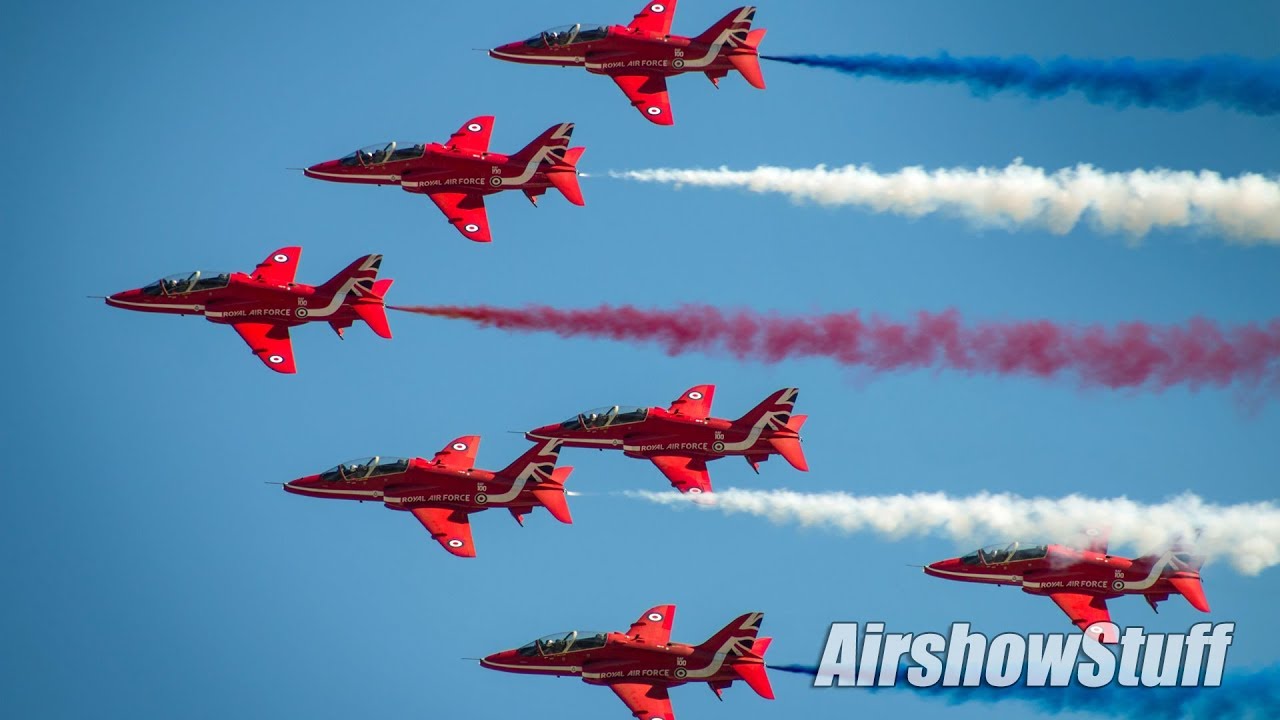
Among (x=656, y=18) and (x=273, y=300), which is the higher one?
(x=656, y=18)

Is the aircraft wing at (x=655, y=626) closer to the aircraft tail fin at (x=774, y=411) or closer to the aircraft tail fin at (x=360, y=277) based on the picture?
the aircraft tail fin at (x=774, y=411)

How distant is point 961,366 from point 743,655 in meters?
13.7

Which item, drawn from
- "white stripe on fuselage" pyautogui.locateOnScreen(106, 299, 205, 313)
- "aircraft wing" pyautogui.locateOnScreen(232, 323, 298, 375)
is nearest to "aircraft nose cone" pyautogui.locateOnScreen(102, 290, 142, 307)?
"white stripe on fuselage" pyautogui.locateOnScreen(106, 299, 205, 313)

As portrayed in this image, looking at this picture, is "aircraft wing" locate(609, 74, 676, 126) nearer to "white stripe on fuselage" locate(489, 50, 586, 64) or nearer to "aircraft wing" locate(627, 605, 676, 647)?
"white stripe on fuselage" locate(489, 50, 586, 64)

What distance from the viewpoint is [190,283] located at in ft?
379

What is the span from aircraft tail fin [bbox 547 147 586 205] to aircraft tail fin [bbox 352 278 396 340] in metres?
6.97

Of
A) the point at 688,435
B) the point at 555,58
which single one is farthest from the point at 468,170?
the point at 688,435

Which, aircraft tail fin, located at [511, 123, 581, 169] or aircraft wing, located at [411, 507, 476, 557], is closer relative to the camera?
aircraft wing, located at [411, 507, 476, 557]

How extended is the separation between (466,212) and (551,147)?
3913 millimetres

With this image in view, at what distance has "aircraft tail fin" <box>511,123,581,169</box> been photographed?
115 meters

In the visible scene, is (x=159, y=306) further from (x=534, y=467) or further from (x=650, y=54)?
(x=650, y=54)

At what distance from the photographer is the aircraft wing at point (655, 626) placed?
4294 inches

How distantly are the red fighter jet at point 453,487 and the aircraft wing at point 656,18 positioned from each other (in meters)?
16.5

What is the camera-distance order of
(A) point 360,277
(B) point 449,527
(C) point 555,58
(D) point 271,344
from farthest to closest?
(C) point 555,58, (D) point 271,344, (A) point 360,277, (B) point 449,527
